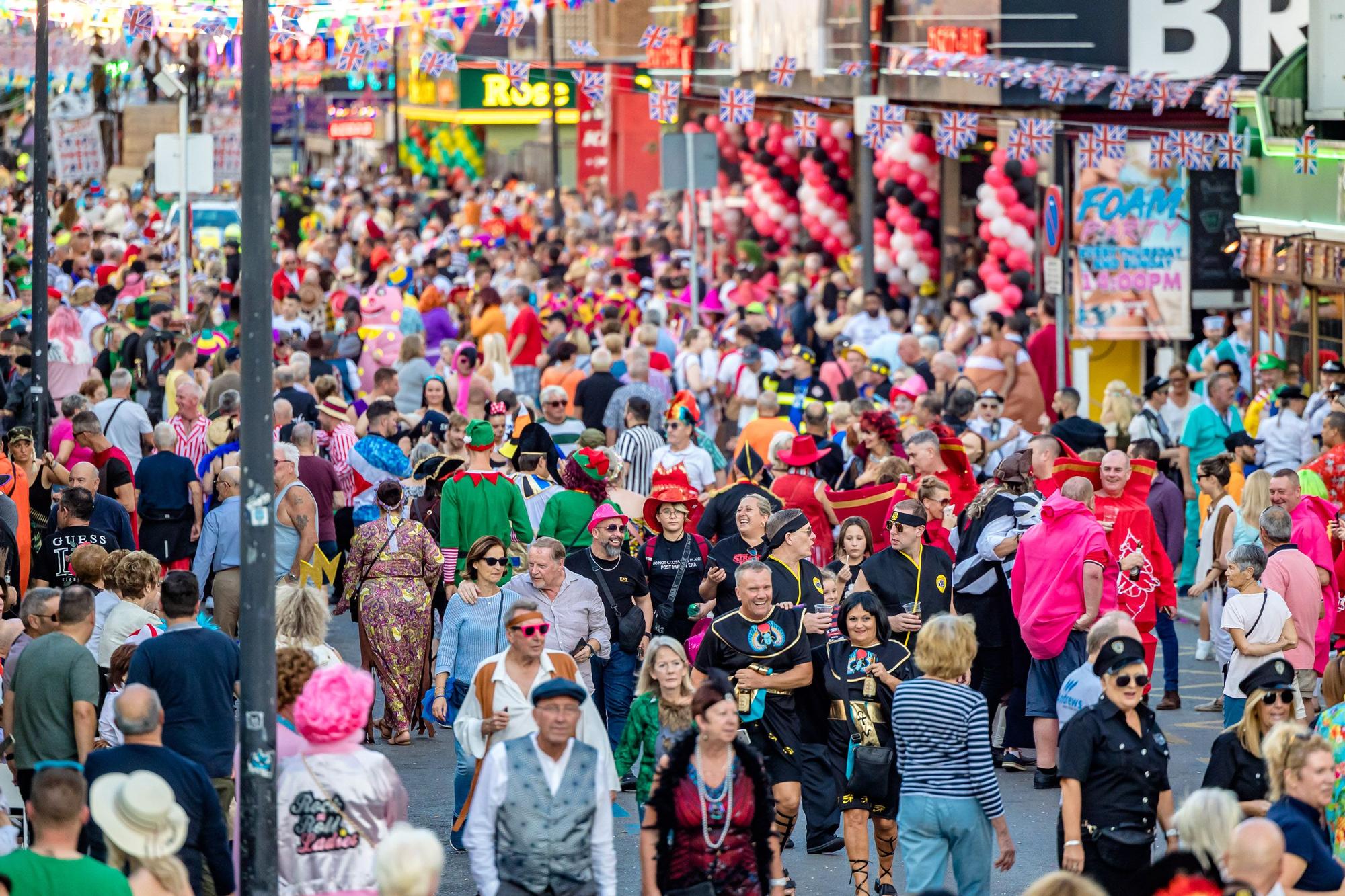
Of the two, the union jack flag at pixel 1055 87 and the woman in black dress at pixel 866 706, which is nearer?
the woman in black dress at pixel 866 706

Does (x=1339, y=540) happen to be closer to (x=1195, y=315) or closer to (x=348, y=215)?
(x=1195, y=315)

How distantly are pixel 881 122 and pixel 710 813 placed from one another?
16.3 meters

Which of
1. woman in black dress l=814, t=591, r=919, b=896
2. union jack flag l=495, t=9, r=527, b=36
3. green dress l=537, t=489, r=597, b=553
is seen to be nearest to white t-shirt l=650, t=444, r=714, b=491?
green dress l=537, t=489, r=597, b=553

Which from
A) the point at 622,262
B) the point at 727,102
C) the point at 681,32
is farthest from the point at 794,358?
the point at 681,32

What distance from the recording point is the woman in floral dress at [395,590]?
1236cm

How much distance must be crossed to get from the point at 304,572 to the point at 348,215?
3026 centimetres

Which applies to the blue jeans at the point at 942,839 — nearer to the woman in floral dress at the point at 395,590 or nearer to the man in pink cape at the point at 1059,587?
the man in pink cape at the point at 1059,587

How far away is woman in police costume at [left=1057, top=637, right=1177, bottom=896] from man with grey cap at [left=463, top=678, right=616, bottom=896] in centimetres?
182

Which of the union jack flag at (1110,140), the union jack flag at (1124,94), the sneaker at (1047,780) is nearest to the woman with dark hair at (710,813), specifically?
the sneaker at (1047,780)

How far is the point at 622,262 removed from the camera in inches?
1382

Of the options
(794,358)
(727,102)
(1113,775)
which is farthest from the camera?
(727,102)

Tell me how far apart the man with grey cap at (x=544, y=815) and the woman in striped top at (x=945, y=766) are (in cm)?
157

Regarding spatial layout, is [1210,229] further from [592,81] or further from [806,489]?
[806,489]

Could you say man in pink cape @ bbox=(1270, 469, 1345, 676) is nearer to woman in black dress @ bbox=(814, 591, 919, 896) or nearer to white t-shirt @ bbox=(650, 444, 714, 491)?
woman in black dress @ bbox=(814, 591, 919, 896)
